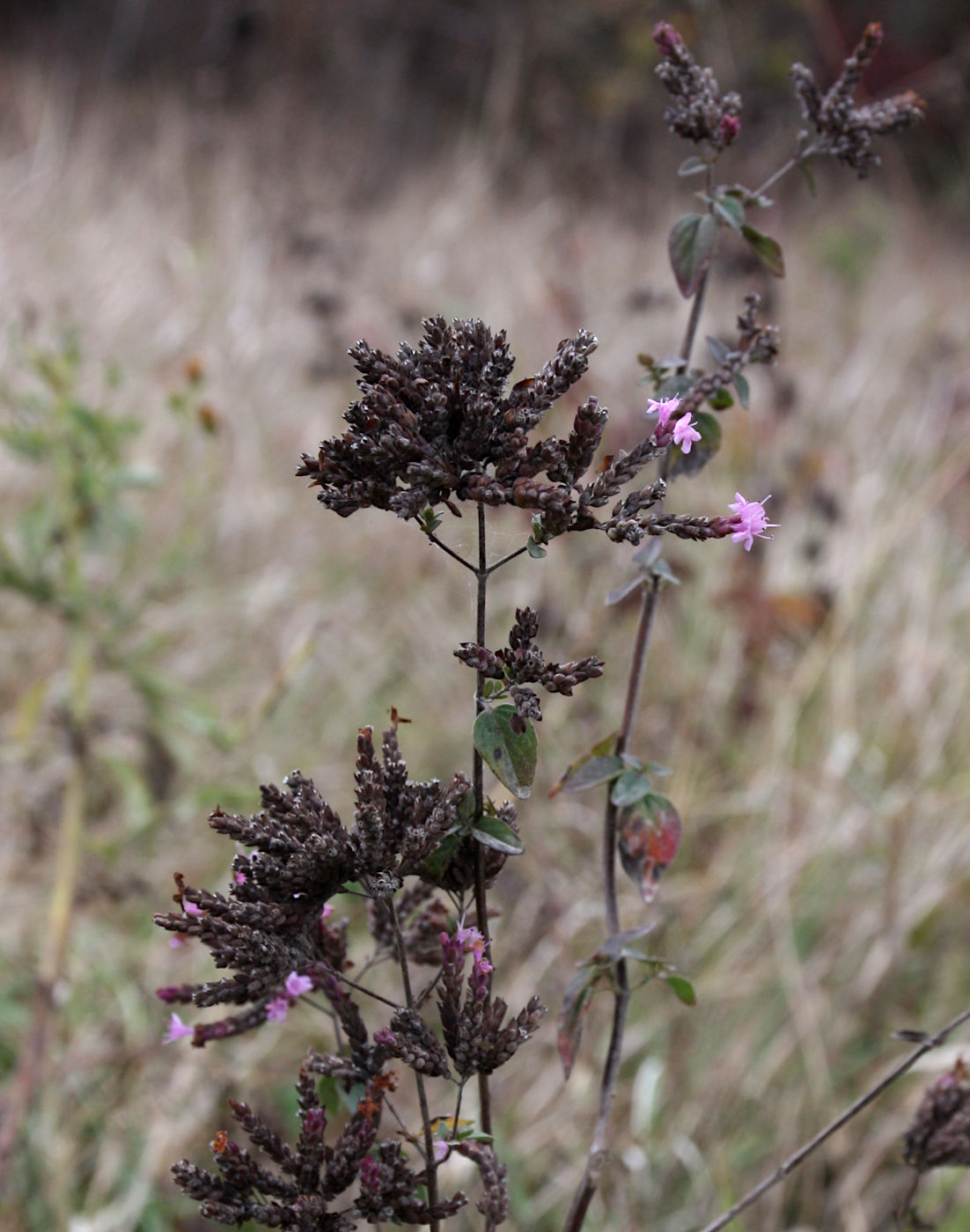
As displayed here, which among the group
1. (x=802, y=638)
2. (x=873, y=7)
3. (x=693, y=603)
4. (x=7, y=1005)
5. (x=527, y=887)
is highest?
(x=873, y=7)

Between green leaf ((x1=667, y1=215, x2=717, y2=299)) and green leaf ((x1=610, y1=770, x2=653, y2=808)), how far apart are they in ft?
1.39

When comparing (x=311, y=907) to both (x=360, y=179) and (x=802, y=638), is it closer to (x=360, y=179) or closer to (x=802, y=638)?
(x=802, y=638)

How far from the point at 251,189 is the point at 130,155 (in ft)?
4.15

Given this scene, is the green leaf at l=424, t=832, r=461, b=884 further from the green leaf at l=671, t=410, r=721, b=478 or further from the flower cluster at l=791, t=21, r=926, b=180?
the flower cluster at l=791, t=21, r=926, b=180

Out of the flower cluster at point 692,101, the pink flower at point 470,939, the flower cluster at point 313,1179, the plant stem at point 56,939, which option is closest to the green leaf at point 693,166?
the flower cluster at point 692,101

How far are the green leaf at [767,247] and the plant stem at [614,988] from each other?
31cm

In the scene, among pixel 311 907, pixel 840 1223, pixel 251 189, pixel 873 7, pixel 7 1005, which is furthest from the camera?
pixel 873 7

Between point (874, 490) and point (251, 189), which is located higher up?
point (251, 189)

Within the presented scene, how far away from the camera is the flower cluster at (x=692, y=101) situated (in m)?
0.96

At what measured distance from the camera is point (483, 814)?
803mm

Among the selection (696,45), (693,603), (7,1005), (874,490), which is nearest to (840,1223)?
(7,1005)

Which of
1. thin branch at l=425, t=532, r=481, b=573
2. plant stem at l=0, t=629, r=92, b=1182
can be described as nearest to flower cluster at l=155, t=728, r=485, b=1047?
thin branch at l=425, t=532, r=481, b=573

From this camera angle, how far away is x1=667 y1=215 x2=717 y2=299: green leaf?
3.25 ft

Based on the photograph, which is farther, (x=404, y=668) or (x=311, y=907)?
(x=404, y=668)
